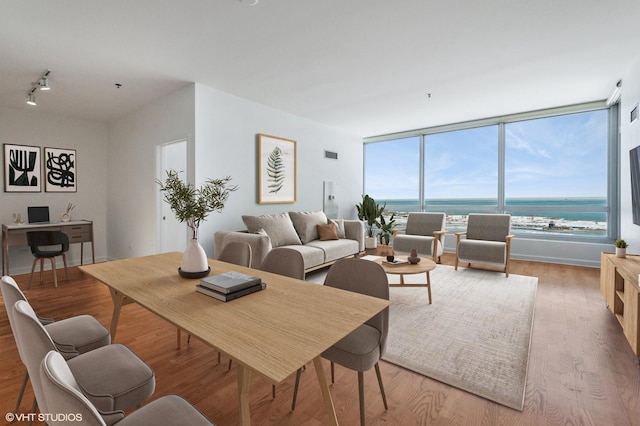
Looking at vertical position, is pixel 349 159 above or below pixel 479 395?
above

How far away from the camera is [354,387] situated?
6.01ft

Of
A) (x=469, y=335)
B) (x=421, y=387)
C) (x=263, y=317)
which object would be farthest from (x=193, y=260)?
(x=469, y=335)

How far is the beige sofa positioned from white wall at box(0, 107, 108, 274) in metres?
3.21

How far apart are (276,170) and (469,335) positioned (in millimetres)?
3553

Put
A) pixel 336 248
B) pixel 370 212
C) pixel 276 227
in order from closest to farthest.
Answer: pixel 276 227 → pixel 336 248 → pixel 370 212

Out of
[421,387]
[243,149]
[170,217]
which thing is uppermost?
[243,149]

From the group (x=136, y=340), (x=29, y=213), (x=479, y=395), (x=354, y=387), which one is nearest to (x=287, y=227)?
(x=136, y=340)

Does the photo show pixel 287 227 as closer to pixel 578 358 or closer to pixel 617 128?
pixel 578 358

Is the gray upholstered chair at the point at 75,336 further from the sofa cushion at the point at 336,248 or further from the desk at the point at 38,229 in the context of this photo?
the desk at the point at 38,229

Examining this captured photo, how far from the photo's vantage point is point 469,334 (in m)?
2.50

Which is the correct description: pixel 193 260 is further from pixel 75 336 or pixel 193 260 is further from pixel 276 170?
pixel 276 170

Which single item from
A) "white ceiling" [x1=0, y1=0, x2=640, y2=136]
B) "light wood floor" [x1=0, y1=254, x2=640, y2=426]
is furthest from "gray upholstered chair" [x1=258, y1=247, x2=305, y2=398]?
"white ceiling" [x1=0, y1=0, x2=640, y2=136]

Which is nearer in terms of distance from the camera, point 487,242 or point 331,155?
point 487,242

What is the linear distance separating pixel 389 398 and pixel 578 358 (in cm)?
152
